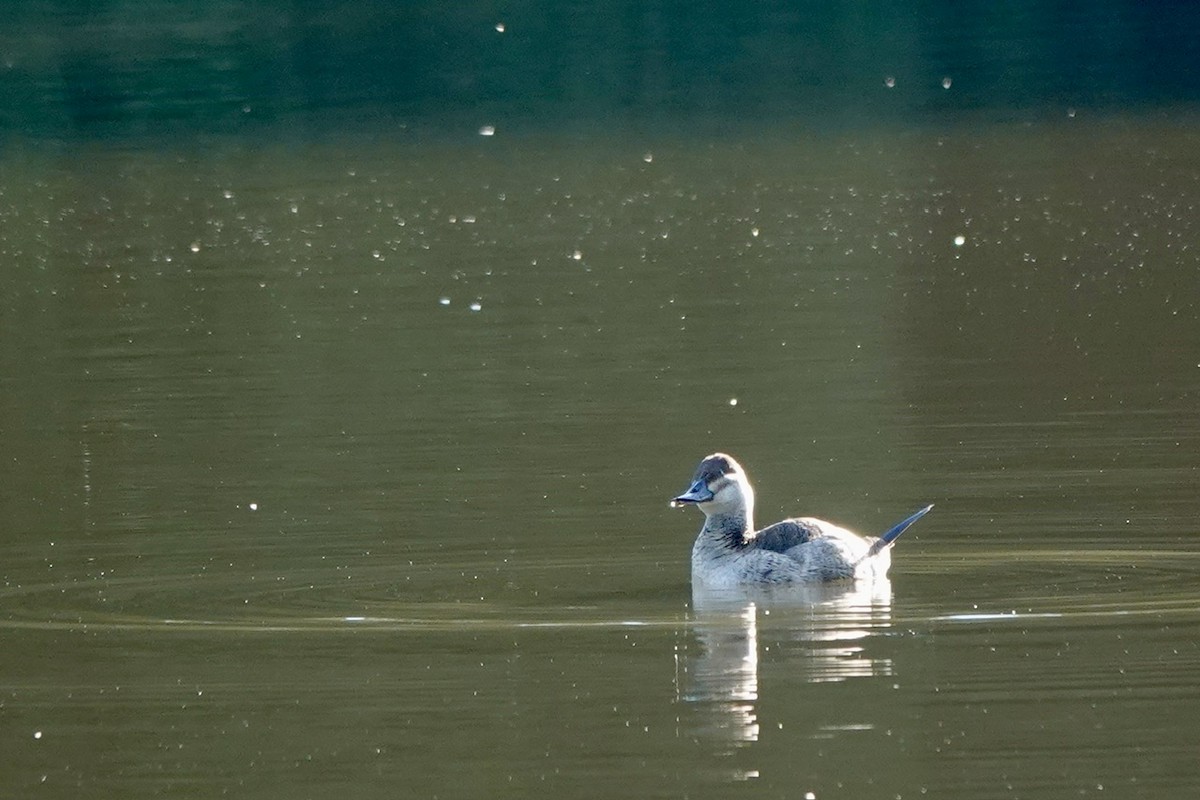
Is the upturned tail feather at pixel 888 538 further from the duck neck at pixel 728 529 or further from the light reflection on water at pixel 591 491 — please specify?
the duck neck at pixel 728 529

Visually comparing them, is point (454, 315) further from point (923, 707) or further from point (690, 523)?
point (923, 707)

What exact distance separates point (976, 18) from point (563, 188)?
23529mm

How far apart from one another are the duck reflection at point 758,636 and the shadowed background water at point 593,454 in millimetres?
32

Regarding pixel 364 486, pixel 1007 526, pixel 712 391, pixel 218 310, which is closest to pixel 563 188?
pixel 218 310

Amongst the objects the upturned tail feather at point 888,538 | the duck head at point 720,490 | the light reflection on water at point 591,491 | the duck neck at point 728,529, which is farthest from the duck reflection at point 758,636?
the duck head at point 720,490

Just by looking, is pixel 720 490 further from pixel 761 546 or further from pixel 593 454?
pixel 593 454

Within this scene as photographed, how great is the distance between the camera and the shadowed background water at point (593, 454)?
9.02 meters

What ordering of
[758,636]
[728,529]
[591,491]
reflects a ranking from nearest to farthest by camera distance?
1. [758,636]
2. [728,529]
3. [591,491]

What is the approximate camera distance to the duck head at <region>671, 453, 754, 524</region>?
1201 centimetres

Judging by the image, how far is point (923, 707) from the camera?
29.9ft

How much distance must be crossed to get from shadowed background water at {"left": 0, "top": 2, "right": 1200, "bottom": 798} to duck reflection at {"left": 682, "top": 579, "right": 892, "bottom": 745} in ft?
0.10

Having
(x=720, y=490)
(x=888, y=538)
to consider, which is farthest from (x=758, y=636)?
(x=720, y=490)

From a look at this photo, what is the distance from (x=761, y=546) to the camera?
39.0ft

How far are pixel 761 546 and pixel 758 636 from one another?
4.55ft
